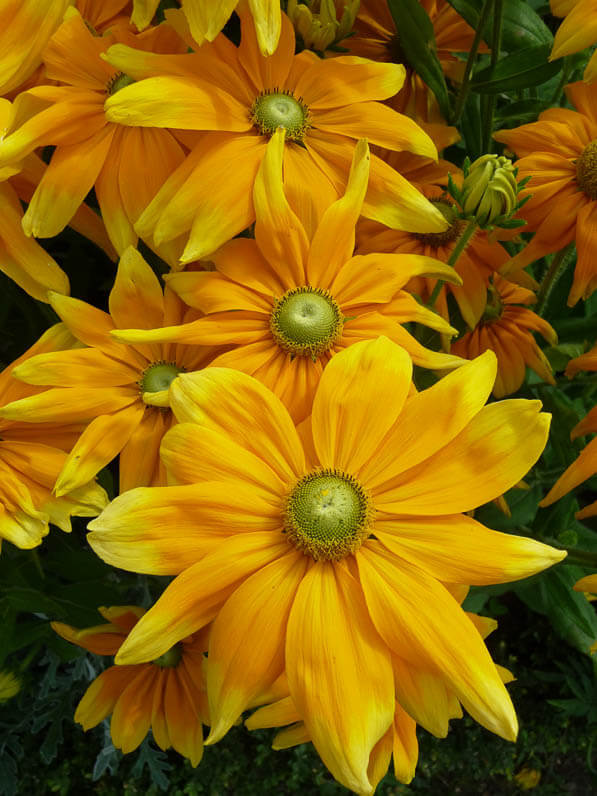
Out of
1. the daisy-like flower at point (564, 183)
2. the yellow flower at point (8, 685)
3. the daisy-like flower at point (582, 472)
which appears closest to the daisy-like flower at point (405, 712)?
the daisy-like flower at point (582, 472)

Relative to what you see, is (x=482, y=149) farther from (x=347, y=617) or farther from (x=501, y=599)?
(x=501, y=599)

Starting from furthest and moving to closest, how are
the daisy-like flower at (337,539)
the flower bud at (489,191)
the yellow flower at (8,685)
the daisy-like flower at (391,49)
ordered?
the yellow flower at (8,685) < the daisy-like flower at (391,49) < the flower bud at (489,191) < the daisy-like flower at (337,539)

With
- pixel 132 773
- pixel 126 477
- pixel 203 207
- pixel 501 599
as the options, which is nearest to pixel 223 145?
pixel 203 207

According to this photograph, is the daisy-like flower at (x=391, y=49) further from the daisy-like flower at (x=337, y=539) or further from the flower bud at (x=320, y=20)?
the daisy-like flower at (x=337, y=539)

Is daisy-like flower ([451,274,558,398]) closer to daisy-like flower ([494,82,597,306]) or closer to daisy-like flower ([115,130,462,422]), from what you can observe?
daisy-like flower ([494,82,597,306])

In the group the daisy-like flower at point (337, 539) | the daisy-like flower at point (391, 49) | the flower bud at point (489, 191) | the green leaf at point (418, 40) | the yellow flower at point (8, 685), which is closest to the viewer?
the daisy-like flower at point (337, 539)

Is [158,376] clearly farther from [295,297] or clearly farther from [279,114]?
[279,114]
